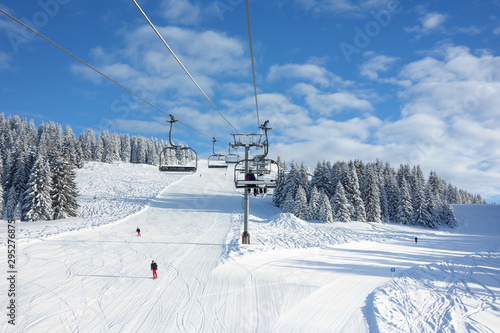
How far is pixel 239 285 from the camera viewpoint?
12.6m

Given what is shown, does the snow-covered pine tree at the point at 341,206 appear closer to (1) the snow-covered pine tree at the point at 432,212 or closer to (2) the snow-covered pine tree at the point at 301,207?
(2) the snow-covered pine tree at the point at 301,207


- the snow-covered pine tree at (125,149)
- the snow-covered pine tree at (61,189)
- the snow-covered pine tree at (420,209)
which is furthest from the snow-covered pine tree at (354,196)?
the snow-covered pine tree at (125,149)

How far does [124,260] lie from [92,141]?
9921cm

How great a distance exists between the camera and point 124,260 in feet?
55.0

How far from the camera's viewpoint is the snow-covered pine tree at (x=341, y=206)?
42.1m

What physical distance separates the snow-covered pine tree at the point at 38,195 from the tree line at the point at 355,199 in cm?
3481

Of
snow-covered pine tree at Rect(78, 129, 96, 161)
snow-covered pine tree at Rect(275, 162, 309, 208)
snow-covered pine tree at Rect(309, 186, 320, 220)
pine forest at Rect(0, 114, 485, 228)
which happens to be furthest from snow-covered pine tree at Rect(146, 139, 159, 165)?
snow-covered pine tree at Rect(309, 186, 320, 220)

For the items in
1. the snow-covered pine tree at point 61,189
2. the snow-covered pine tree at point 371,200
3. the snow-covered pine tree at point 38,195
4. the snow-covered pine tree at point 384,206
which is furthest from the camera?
the snow-covered pine tree at point 384,206

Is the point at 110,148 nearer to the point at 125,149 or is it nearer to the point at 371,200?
the point at 125,149

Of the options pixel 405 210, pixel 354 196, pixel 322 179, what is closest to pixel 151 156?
pixel 322 179

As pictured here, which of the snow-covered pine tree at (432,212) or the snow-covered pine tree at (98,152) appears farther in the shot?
the snow-covered pine tree at (98,152)

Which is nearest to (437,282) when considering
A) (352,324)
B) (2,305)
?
(352,324)

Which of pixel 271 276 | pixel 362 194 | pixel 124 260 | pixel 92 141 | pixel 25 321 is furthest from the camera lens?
pixel 92 141

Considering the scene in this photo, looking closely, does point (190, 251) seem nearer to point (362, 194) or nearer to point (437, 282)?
point (437, 282)
